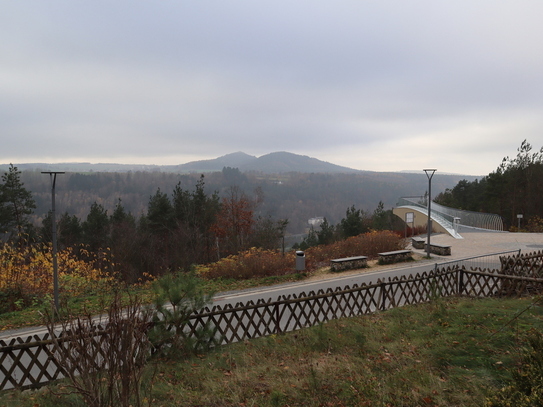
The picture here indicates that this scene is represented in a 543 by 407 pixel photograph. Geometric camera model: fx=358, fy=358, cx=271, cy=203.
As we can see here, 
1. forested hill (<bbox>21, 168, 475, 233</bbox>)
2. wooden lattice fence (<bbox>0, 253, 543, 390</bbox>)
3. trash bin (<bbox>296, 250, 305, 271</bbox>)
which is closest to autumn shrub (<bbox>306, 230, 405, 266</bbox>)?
trash bin (<bbox>296, 250, 305, 271</bbox>)

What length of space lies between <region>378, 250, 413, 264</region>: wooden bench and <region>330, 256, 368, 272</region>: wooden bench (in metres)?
1.10

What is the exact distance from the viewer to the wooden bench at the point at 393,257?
1855 centimetres

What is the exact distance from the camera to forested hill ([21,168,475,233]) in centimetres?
8085

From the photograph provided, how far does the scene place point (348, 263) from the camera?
17.9 meters

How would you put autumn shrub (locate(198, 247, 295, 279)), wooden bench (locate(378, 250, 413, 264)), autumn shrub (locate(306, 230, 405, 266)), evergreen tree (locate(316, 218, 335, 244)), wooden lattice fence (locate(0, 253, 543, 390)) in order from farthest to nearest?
evergreen tree (locate(316, 218, 335, 244)) → autumn shrub (locate(306, 230, 405, 266)) → wooden bench (locate(378, 250, 413, 264)) → autumn shrub (locate(198, 247, 295, 279)) → wooden lattice fence (locate(0, 253, 543, 390))

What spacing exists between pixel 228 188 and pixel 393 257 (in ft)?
183

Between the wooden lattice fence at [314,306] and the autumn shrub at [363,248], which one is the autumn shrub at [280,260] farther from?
the wooden lattice fence at [314,306]

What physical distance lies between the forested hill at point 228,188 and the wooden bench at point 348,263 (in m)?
47.9

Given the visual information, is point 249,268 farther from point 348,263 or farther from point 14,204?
point 14,204

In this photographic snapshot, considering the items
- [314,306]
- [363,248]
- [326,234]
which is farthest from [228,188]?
[314,306]

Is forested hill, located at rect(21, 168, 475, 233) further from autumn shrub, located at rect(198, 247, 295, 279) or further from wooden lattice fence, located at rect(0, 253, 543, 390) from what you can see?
wooden lattice fence, located at rect(0, 253, 543, 390)

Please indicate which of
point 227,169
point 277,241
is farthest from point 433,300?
point 227,169

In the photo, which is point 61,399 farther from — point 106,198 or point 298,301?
point 106,198

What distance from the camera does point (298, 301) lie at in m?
8.31
